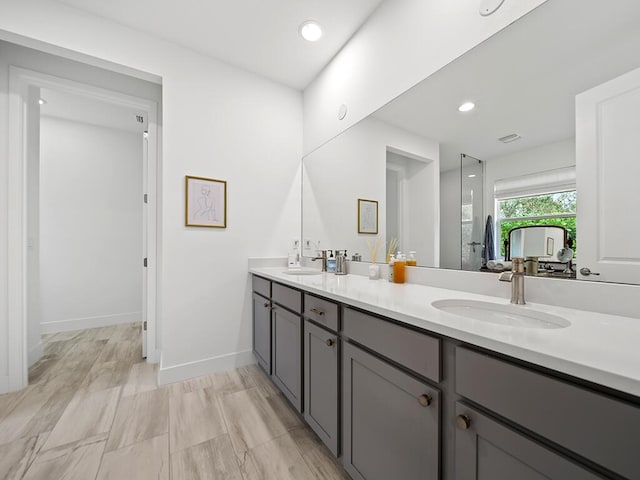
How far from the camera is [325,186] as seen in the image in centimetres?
247

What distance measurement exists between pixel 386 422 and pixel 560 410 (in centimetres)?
57

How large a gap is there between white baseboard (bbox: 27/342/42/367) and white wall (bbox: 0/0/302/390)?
0.59m

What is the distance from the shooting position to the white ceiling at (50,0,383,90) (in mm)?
1818

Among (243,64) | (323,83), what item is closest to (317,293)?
(323,83)

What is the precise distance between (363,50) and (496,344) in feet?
7.00

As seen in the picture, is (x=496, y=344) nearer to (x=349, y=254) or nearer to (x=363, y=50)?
(x=349, y=254)

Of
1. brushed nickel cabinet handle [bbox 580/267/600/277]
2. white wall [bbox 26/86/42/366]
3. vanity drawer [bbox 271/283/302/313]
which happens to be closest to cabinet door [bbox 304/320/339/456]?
vanity drawer [bbox 271/283/302/313]

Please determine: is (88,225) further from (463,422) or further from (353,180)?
(463,422)

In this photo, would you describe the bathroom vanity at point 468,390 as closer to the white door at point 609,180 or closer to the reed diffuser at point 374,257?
the white door at point 609,180

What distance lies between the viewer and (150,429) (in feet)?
5.17

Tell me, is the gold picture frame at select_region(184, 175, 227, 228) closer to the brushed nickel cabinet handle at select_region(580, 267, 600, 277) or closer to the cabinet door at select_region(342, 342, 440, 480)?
the cabinet door at select_region(342, 342, 440, 480)

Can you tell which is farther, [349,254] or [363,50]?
[349,254]

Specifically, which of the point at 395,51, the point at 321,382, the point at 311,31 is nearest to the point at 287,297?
the point at 321,382

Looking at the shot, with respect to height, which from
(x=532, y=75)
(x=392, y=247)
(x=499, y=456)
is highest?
(x=532, y=75)
